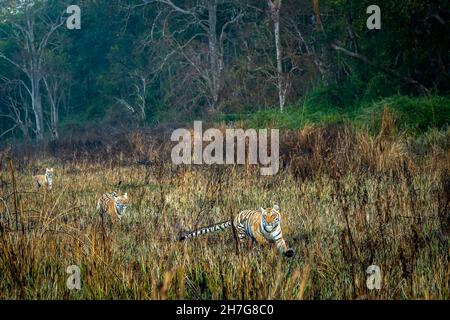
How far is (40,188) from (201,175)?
297 centimetres

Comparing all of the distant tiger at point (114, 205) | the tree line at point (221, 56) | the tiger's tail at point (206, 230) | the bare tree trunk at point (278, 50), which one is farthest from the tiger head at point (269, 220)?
the bare tree trunk at point (278, 50)

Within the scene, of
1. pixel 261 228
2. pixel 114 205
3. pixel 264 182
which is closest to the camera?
pixel 261 228

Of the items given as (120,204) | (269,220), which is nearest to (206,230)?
(269,220)

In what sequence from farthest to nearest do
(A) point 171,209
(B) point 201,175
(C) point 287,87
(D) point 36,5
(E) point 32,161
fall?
(D) point 36,5, (C) point 287,87, (E) point 32,161, (B) point 201,175, (A) point 171,209

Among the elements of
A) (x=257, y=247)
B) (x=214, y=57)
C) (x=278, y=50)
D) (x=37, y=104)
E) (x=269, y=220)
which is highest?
(x=214, y=57)

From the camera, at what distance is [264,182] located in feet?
29.7

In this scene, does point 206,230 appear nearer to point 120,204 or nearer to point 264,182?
point 120,204

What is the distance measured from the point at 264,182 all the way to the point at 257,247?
158 inches

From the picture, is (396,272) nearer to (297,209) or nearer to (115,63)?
(297,209)

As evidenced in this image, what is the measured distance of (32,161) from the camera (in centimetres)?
1769

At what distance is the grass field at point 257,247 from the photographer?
3.69m

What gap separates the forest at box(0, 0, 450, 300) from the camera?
389cm

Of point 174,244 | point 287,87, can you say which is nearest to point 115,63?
point 287,87

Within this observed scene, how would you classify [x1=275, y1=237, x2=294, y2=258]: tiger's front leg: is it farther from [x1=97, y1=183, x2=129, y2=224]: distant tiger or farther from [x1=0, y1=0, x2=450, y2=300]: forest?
[x1=97, y1=183, x2=129, y2=224]: distant tiger
